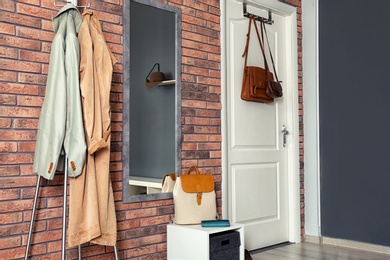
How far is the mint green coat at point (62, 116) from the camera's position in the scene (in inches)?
94.3

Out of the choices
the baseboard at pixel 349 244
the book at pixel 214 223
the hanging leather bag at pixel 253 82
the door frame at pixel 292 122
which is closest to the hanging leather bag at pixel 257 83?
the hanging leather bag at pixel 253 82

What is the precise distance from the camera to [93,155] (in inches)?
102

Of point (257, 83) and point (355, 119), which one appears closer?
point (257, 83)

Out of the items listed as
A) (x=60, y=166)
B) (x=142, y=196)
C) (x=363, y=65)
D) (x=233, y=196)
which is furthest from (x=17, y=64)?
(x=363, y=65)

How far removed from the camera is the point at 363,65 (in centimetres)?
397

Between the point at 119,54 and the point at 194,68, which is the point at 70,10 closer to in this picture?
the point at 119,54

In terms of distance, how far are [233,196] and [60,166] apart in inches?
63.7

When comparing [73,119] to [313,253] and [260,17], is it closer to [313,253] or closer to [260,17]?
[260,17]

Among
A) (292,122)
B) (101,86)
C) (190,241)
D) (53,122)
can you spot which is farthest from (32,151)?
(292,122)

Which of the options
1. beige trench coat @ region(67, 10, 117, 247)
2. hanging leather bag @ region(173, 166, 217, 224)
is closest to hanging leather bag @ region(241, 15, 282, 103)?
hanging leather bag @ region(173, 166, 217, 224)

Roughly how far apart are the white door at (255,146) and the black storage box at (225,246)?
0.60 meters

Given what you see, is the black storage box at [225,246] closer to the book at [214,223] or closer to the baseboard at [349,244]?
the book at [214,223]

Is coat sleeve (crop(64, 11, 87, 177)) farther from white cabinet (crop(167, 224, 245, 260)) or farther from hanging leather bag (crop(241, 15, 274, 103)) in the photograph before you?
hanging leather bag (crop(241, 15, 274, 103))

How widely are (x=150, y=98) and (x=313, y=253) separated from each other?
73.2 inches
